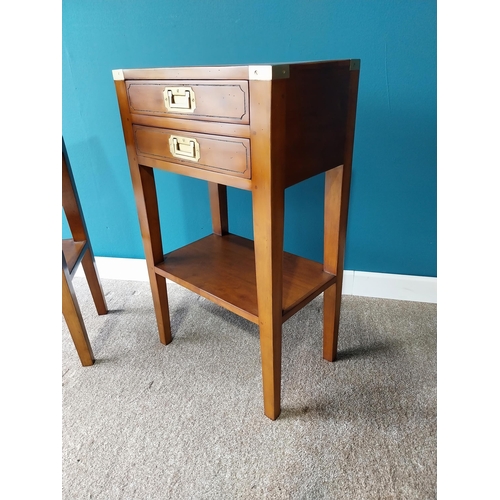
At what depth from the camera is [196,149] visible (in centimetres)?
83

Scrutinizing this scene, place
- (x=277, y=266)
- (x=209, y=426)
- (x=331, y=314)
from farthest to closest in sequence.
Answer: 1. (x=331, y=314)
2. (x=209, y=426)
3. (x=277, y=266)

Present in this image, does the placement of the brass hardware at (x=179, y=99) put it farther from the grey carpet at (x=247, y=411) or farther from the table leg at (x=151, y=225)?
the grey carpet at (x=247, y=411)

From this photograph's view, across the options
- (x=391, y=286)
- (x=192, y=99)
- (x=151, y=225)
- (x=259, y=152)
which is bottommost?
(x=391, y=286)

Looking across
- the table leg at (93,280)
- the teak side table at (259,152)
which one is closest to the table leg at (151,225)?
the teak side table at (259,152)

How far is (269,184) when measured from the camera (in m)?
0.72

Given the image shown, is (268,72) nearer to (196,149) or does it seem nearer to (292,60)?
(196,149)

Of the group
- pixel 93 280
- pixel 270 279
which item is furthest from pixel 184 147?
pixel 93 280

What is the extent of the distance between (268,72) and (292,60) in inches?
23.2

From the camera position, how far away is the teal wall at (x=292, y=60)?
1.07m

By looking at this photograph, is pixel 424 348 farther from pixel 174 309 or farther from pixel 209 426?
pixel 174 309

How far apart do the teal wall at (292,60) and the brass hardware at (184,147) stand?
0.49 meters

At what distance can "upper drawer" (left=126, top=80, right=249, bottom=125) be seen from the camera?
2.32 feet

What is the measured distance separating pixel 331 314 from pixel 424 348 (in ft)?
1.23
